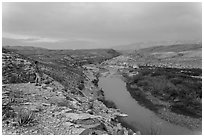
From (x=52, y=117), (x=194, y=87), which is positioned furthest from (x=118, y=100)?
(x=52, y=117)

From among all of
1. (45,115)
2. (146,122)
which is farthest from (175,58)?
(45,115)

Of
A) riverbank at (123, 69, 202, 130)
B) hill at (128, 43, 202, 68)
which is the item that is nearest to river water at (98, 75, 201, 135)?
riverbank at (123, 69, 202, 130)

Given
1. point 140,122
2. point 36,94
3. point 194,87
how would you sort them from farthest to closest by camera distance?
point 194,87, point 140,122, point 36,94

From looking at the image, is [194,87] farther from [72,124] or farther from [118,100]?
[72,124]

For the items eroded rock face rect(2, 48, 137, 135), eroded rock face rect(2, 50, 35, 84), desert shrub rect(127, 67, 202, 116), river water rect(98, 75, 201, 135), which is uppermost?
eroded rock face rect(2, 50, 35, 84)

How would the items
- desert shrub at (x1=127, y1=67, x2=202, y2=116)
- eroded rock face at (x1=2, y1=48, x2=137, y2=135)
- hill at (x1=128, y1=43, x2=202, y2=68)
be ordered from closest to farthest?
eroded rock face at (x1=2, y1=48, x2=137, y2=135) → desert shrub at (x1=127, y1=67, x2=202, y2=116) → hill at (x1=128, y1=43, x2=202, y2=68)

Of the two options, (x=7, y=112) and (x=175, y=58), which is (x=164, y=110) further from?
(x=175, y=58)

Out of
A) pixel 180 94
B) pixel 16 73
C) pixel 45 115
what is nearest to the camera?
pixel 45 115

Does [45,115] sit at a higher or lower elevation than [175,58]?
lower

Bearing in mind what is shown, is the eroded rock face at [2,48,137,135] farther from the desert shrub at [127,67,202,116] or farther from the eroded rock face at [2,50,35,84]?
the desert shrub at [127,67,202,116]

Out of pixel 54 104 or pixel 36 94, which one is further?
pixel 36 94

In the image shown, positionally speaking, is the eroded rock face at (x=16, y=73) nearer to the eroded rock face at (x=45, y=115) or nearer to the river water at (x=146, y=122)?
the eroded rock face at (x=45, y=115)
